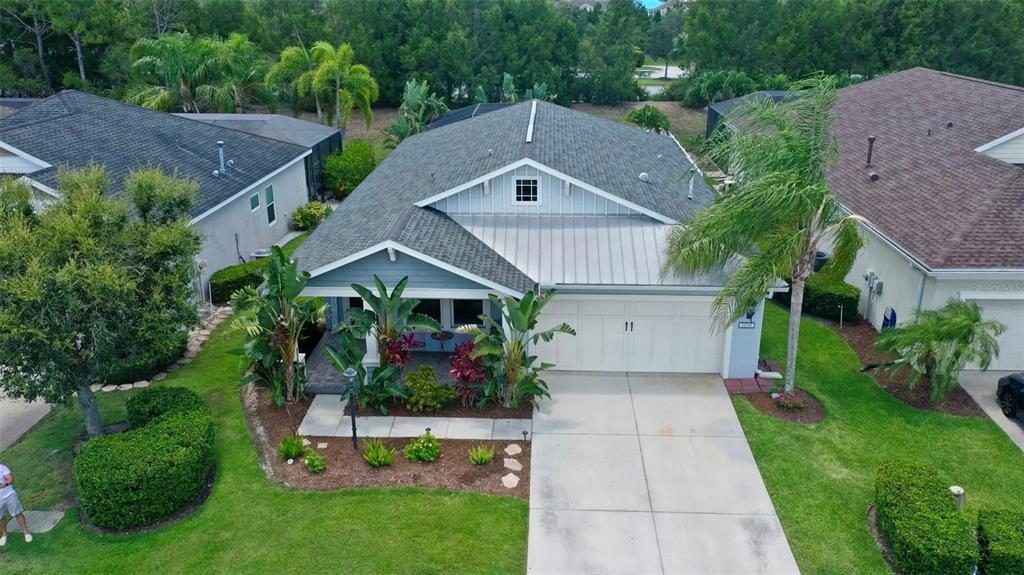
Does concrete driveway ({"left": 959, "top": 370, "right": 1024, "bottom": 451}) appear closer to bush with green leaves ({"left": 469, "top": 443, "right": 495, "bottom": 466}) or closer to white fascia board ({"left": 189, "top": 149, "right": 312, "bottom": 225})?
bush with green leaves ({"left": 469, "top": 443, "right": 495, "bottom": 466})

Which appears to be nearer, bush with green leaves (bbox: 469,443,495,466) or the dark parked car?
A: bush with green leaves (bbox: 469,443,495,466)

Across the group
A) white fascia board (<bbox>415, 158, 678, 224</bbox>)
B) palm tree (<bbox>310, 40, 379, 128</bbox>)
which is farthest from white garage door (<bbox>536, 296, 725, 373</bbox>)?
palm tree (<bbox>310, 40, 379, 128</bbox>)

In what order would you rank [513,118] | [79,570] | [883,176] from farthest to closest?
[513,118] → [883,176] → [79,570]

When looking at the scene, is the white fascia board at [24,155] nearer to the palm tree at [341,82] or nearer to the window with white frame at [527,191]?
the window with white frame at [527,191]

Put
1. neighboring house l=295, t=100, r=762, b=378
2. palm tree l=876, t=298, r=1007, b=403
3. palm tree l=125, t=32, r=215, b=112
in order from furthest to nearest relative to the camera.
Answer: palm tree l=125, t=32, r=215, b=112, neighboring house l=295, t=100, r=762, b=378, palm tree l=876, t=298, r=1007, b=403

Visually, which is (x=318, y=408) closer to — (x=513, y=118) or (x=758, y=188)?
(x=758, y=188)

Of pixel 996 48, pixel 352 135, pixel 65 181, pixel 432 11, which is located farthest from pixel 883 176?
pixel 996 48

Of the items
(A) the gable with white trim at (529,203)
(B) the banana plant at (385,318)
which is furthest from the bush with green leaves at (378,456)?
(A) the gable with white trim at (529,203)
